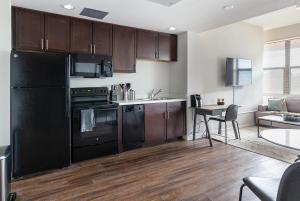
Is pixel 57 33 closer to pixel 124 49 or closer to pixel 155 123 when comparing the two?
pixel 124 49

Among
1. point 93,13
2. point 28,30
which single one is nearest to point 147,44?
point 93,13

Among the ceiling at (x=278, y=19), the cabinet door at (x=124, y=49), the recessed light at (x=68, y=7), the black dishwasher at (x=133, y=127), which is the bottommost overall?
the black dishwasher at (x=133, y=127)

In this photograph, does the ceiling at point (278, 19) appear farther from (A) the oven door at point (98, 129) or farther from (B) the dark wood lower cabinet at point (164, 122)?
(A) the oven door at point (98, 129)

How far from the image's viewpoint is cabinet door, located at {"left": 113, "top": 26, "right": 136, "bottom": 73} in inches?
154

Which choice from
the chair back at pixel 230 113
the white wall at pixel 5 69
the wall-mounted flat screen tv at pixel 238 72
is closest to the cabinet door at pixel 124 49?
the white wall at pixel 5 69

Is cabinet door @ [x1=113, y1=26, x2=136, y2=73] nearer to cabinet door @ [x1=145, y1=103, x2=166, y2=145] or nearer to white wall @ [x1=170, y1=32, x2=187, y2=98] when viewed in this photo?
cabinet door @ [x1=145, y1=103, x2=166, y2=145]

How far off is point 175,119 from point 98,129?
1.69 meters

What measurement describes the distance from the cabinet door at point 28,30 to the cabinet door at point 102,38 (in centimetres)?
84

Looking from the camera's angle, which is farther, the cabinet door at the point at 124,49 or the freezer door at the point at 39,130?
the cabinet door at the point at 124,49

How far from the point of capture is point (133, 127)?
153 inches

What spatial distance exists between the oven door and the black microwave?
2.02 feet

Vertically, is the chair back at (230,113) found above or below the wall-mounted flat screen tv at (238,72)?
below

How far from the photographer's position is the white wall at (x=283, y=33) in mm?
5582

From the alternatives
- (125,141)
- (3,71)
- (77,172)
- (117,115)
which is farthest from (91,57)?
(77,172)
